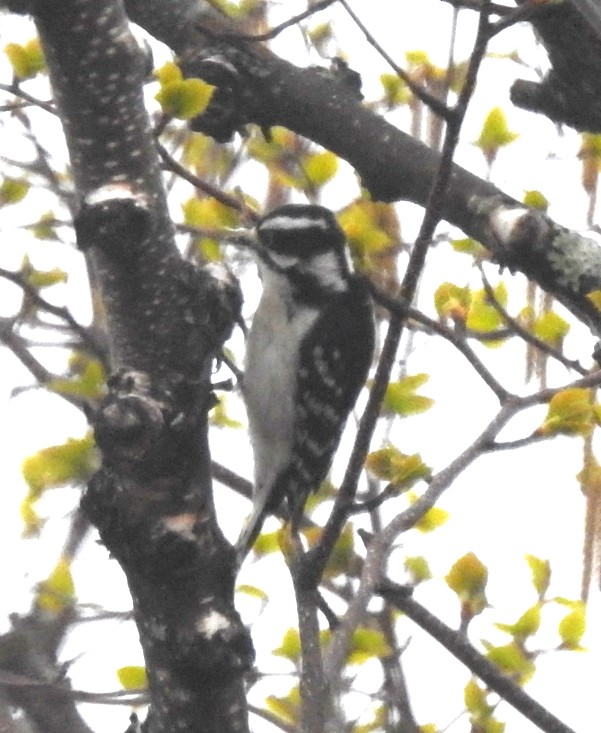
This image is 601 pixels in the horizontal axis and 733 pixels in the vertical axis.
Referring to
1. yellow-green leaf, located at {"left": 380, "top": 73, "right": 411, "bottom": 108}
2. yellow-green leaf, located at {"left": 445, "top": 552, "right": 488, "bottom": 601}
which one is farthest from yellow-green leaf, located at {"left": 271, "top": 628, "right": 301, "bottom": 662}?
yellow-green leaf, located at {"left": 380, "top": 73, "right": 411, "bottom": 108}

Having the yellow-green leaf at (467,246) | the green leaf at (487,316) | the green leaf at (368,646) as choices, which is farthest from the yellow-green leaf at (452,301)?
the green leaf at (368,646)

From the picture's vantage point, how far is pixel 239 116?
10.2 ft

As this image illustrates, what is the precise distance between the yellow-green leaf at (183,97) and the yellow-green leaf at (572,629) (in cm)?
141

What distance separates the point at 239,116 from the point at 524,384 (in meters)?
0.93

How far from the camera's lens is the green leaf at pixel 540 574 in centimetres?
320

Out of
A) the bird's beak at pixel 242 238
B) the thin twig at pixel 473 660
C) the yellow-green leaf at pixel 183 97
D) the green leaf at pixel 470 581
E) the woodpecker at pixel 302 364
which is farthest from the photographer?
the woodpecker at pixel 302 364

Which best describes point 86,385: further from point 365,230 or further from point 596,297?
point 596,297

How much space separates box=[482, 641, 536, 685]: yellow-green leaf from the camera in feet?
10.0

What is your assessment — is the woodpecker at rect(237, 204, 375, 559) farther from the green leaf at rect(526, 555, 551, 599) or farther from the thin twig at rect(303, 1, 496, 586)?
the thin twig at rect(303, 1, 496, 586)

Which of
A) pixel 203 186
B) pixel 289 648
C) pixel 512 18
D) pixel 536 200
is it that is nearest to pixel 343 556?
pixel 289 648

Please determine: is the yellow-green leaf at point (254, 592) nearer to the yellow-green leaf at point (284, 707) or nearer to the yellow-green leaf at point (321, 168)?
the yellow-green leaf at point (284, 707)

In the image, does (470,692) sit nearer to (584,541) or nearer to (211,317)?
(584,541)

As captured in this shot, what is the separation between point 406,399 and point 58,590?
92cm

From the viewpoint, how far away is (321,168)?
359cm
